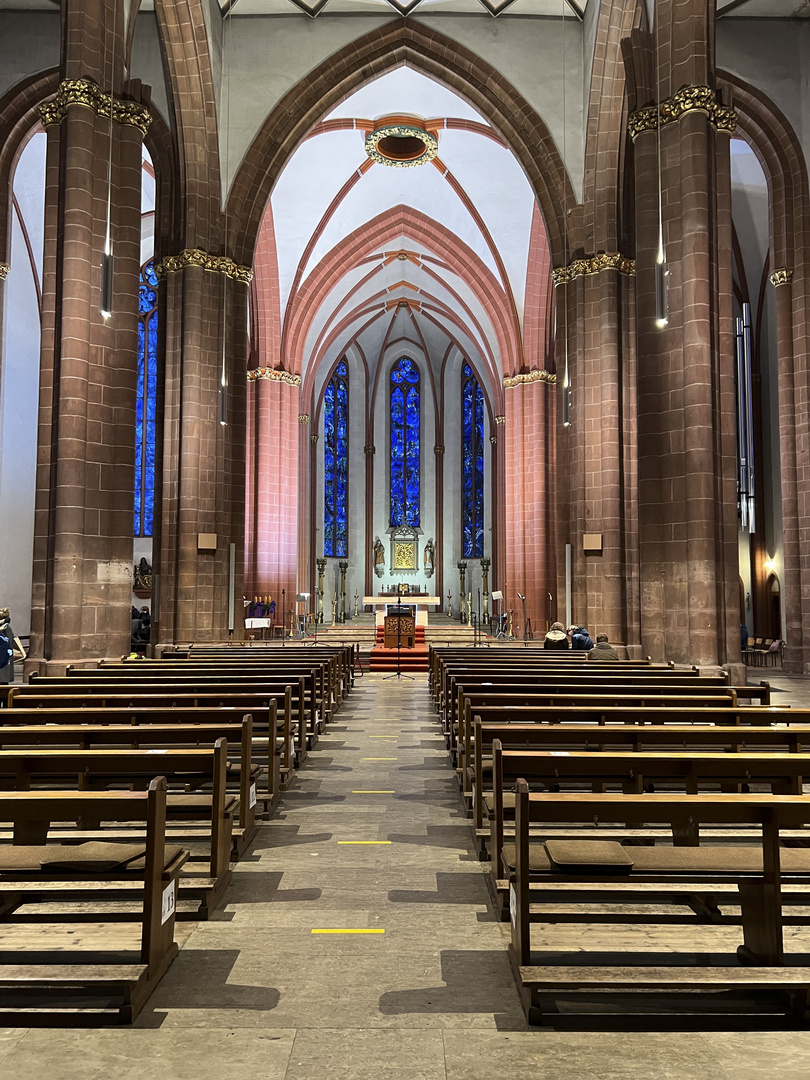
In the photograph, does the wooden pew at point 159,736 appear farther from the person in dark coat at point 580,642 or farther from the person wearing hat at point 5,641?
the person in dark coat at point 580,642

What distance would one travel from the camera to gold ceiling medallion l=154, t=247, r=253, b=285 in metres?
17.7

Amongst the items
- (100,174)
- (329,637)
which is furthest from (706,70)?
(329,637)

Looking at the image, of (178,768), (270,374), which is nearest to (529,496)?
(270,374)

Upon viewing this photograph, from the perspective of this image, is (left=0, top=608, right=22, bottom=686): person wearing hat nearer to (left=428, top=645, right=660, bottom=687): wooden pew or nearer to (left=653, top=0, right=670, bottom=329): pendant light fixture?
(left=428, top=645, right=660, bottom=687): wooden pew

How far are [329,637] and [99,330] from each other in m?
15.7

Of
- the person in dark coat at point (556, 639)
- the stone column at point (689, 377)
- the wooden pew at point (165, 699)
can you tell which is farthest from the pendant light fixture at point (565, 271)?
the wooden pew at point (165, 699)

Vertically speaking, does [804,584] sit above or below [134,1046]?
above

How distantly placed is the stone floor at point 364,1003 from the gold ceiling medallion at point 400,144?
20.5 meters

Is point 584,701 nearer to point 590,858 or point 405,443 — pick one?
point 590,858

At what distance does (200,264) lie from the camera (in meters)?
17.7

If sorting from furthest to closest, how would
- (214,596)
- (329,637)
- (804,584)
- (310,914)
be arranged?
(329,637)
(214,596)
(804,584)
(310,914)

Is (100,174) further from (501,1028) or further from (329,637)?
(329,637)

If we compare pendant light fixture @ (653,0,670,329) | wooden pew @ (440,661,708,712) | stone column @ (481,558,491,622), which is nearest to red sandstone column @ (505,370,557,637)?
stone column @ (481,558,491,622)

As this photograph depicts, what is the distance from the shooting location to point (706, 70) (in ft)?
38.2
